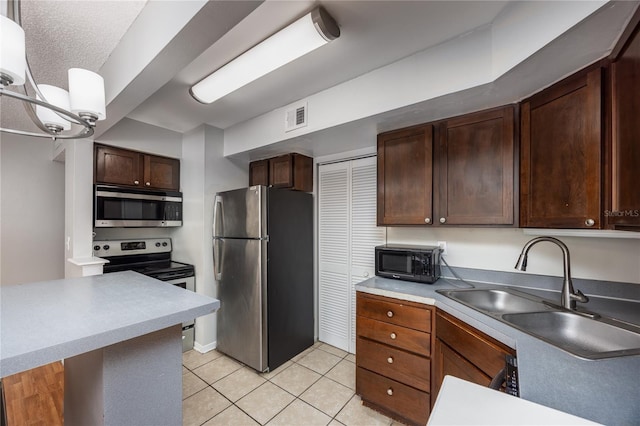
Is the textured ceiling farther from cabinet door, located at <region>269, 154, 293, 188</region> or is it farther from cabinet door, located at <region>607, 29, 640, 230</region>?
cabinet door, located at <region>607, 29, 640, 230</region>

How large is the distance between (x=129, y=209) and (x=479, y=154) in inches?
125

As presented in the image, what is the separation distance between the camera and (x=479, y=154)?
1.70m

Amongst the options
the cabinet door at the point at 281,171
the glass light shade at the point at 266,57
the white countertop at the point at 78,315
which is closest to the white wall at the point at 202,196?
the cabinet door at the point at 281,171

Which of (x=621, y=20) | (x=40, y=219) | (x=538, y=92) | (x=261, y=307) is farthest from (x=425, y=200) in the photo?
(x=40, y=219)

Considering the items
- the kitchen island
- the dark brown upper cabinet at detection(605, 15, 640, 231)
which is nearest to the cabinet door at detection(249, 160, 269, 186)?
the kitchen island

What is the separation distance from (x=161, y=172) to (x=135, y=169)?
0.81 feet

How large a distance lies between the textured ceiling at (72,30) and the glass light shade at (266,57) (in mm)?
505

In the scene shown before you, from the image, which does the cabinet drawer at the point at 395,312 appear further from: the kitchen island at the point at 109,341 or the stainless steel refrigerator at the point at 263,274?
the kitchen island at the point at 109,341

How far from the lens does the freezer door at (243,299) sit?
2.38 m

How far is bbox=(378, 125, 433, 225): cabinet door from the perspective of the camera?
6.28 feet

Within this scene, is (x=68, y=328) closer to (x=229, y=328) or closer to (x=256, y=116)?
(x=229, y=328)

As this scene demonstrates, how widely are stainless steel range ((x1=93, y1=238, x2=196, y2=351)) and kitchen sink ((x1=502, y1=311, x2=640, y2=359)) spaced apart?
9.21 feet

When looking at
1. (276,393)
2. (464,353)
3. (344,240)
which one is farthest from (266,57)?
(276,393)

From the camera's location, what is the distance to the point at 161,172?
2.93 metres
